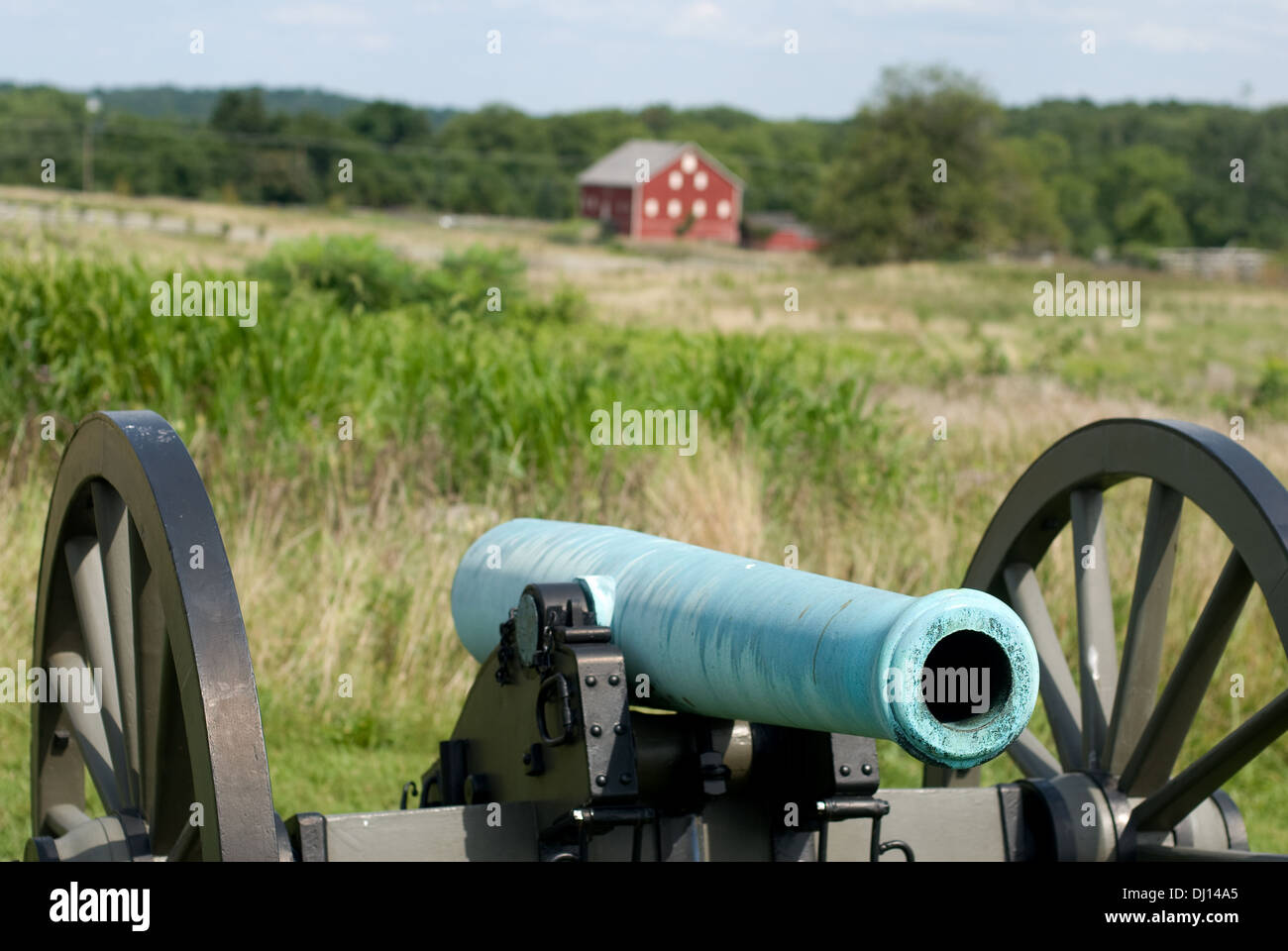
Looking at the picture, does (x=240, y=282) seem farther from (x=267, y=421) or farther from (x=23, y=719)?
(x=23, y=719)

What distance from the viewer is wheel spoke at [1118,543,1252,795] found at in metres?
2.67

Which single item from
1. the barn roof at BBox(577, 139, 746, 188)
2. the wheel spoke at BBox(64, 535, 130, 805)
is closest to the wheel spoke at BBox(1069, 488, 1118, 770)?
the wheel spoke at BBox(64, 535, 130, 805)

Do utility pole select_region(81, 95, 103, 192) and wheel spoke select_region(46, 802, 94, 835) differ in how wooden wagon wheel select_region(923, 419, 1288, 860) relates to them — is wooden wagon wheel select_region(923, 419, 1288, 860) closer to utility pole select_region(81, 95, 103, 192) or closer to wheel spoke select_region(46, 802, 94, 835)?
wheel spoke select_region(46, 802, 94, 835)

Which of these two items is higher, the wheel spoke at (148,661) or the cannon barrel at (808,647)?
the cannon barrel at (808,647)

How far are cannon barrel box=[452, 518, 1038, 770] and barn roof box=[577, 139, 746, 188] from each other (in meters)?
83.0

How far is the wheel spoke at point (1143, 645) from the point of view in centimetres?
298

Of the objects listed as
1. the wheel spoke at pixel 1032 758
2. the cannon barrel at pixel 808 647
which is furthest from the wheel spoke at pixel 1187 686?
the cannon barrel at pixel 808 647

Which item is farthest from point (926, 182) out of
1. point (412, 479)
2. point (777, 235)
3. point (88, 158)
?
point (412, 479)

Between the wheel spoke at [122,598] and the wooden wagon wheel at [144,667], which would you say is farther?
the wheel spoke at [122,598]

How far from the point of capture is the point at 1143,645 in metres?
3.03

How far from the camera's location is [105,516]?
2.82 metres

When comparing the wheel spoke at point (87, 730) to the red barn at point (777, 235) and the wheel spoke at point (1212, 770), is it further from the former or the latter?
the red barn at point (777, 235)

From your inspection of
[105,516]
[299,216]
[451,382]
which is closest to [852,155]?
[299,216]

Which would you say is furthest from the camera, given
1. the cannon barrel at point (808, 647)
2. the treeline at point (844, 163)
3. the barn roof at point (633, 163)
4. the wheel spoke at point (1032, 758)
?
the barn roof at point (633, 163)
